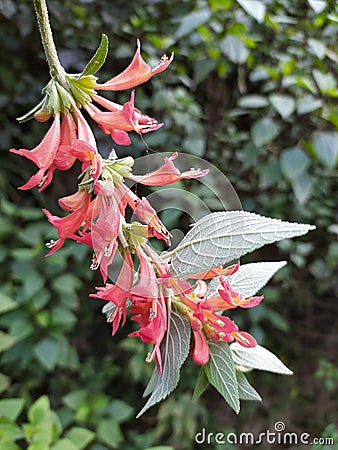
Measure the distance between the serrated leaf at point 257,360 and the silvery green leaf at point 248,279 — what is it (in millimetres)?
45

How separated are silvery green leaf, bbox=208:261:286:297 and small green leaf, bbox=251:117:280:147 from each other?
53cm

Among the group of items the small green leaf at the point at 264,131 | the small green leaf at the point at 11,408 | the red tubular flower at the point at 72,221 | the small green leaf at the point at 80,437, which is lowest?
the small green leaf at the point at 80,437

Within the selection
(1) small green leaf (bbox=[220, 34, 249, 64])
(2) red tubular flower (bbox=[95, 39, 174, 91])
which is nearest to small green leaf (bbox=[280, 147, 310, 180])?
(1) small green leaf (bbox=[220, 34, 249, 64])

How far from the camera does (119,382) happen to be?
1.13 m

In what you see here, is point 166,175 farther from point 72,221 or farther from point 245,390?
point 245,390

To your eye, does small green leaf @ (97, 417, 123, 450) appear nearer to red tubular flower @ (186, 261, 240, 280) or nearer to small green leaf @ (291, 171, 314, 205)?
small green leaf @ (291, 171, 314, 205)

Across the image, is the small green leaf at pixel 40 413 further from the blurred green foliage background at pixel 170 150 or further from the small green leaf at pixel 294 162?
the small green leaf at pixel 294 162

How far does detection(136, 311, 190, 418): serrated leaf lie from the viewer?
12.9 inches

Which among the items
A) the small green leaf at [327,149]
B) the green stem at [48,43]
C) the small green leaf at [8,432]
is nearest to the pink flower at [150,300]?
the green stem at [48,43]

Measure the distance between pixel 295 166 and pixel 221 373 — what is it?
587mm

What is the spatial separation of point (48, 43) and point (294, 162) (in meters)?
0.66

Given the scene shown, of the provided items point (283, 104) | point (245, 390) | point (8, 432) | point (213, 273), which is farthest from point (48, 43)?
point (283, 104)

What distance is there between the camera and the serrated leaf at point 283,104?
842 mm

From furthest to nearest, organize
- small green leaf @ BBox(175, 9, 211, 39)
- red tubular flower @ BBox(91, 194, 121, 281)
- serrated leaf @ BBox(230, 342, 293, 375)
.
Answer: small green leaf @ BBox(175, 9, 211, 39) → serrated leaf @ BBox(230, 342, 293, 375) → red tubular flower @ BBox(91, 194, 121, 281)
